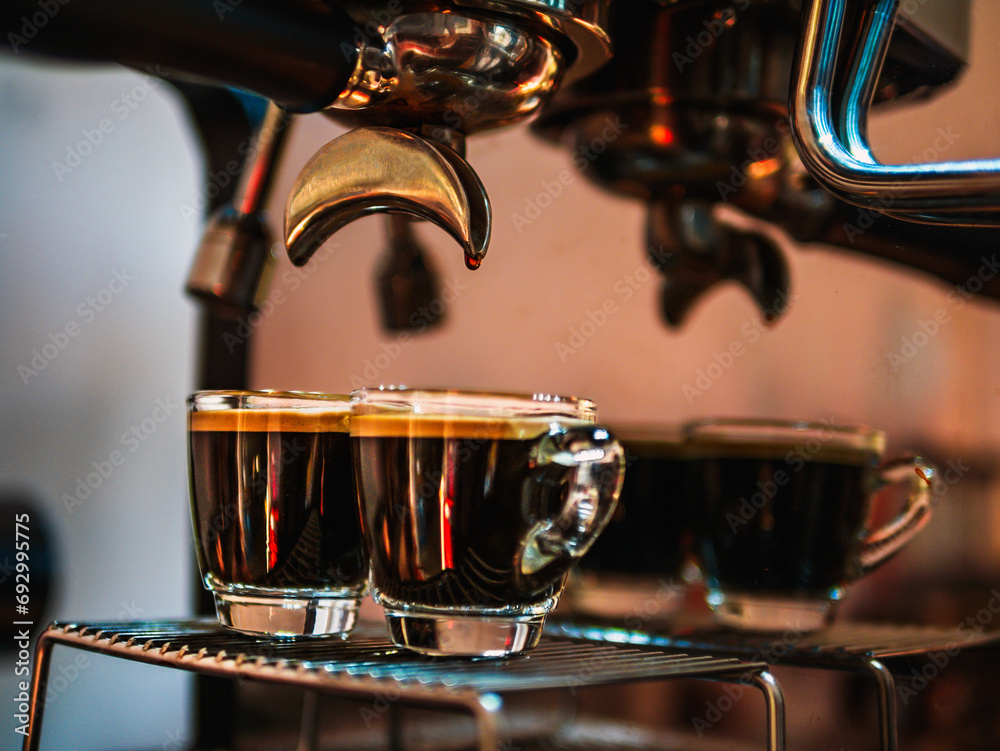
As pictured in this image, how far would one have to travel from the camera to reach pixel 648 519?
54cm

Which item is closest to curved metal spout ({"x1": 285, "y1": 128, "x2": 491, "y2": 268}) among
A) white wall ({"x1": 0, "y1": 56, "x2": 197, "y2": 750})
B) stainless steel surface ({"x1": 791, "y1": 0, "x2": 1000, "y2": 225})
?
stainless steel surface ({"x1": 791, "y1": 0, "x2": 1000, "y2": 225})

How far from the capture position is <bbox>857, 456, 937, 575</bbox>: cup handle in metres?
0.46

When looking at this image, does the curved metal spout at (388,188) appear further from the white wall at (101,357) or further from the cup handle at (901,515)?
the white wall at (101,357)

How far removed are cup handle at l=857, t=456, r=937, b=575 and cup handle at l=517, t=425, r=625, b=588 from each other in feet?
0.64

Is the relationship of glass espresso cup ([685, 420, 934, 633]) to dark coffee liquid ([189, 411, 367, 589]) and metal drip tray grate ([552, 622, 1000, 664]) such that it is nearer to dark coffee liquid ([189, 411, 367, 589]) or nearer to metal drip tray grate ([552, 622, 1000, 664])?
metal drip tray grate ([552, 622, 1000, 664])

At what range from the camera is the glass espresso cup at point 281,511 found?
37cm

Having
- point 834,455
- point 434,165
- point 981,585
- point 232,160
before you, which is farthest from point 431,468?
point 232,160

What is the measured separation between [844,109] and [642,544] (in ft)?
0.90

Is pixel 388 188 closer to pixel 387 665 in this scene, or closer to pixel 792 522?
pixel 387 665

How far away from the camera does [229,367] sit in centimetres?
77

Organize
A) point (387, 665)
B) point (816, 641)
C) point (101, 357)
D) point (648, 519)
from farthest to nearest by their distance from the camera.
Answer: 1. point (101, 357)
2. point (648, 519)
3. point (816, 641)
4. point (387, 665)

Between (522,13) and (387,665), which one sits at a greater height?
(522,13)

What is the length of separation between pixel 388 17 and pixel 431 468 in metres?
0.15

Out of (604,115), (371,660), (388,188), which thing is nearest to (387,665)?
(371,660)
